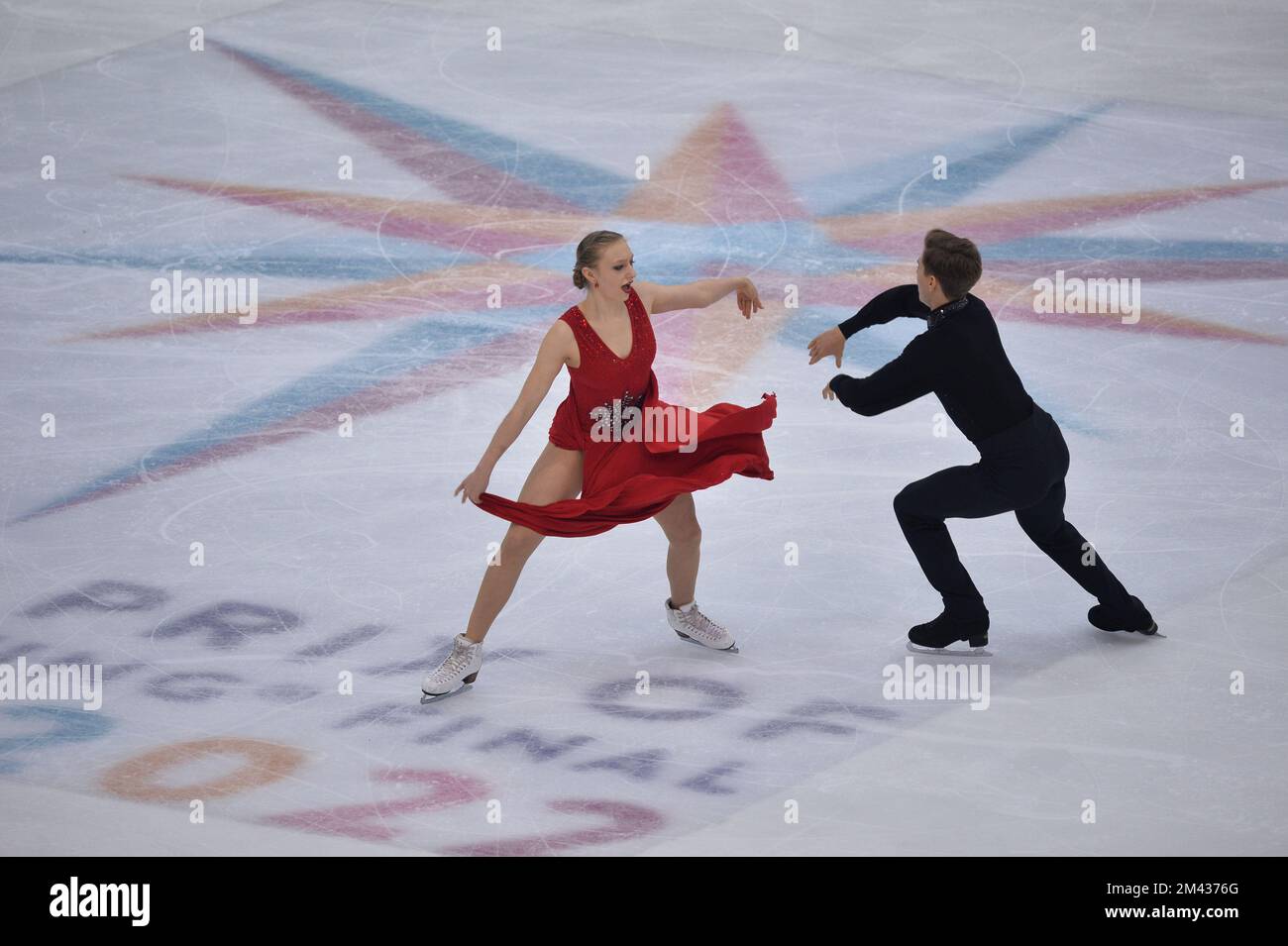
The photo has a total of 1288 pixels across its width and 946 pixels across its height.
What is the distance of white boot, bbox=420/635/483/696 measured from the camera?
6.92 m

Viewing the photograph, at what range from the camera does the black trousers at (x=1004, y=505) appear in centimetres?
693

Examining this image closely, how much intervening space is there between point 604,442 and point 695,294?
0.74m

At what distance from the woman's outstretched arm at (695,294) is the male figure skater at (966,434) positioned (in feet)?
1.30

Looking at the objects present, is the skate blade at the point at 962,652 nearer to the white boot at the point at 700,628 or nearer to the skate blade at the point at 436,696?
the white boot at the point at 700,628

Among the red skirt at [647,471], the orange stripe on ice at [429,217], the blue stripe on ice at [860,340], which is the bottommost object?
the red skirt at [647,471]

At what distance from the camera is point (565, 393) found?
991cm

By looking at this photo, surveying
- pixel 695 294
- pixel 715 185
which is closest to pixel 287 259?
pixel 715 185

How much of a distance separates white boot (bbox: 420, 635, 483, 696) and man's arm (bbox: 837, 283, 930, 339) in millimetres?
1823

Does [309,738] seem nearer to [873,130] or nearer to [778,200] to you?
[778,200]

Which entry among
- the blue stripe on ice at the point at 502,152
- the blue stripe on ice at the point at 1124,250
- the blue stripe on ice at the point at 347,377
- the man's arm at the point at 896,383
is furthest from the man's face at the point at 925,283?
the blue stripe on ice at the point at 502,152

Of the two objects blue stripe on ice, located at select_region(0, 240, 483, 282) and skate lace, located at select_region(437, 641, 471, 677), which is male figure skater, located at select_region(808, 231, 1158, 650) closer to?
skate lace, located at select_region(437, 641, 471, 677)

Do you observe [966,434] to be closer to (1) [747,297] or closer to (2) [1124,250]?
(1) [747,297]

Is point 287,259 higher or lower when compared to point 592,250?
higher

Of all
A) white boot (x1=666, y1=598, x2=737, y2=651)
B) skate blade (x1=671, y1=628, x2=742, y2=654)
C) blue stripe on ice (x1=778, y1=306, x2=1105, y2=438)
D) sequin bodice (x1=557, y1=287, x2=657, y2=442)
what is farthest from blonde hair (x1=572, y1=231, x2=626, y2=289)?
blue stripe on ice (x1=778, y1=306, x2=1105, y2=438)
